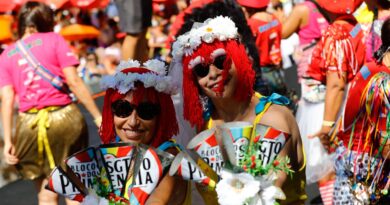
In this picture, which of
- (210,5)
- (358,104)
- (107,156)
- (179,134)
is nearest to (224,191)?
(107,156)

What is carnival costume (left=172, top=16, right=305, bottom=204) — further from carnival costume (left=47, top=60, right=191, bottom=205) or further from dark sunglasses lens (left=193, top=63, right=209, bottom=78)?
carnival costume (left=47, top=60, right=191, bottom=205)

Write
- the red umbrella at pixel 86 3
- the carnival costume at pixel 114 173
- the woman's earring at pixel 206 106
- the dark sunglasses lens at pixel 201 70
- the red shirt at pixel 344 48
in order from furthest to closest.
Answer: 1. the red umbrella at pixel 86 3
2. the red shirt at pixel 344 48
3. the woman's earring at pixel 206 106
4. the dark sunglasses lens at pixel 201 70
5. the carnival costume at pixel 114 173

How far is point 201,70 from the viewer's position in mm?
4168

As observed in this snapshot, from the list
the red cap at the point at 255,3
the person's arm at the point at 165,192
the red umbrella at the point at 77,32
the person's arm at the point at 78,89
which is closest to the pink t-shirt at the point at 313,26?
the red cap at the point at 255,3

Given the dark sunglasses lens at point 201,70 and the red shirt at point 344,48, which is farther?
the red shirt at point 344,48

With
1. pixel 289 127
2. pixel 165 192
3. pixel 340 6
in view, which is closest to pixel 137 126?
pixel 165 192

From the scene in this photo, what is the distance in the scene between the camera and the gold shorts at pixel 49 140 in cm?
691

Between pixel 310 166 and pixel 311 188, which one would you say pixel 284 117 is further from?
pixel 311 188

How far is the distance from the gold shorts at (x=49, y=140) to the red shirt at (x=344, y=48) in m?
1.82

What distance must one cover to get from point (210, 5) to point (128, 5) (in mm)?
734

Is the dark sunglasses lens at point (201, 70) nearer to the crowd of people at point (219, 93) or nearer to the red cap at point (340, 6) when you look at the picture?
the crowd of people at point (219, 93)

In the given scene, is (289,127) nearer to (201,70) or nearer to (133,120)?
(201,70)

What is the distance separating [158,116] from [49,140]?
2.96 metres

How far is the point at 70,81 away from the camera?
670 centimetres
